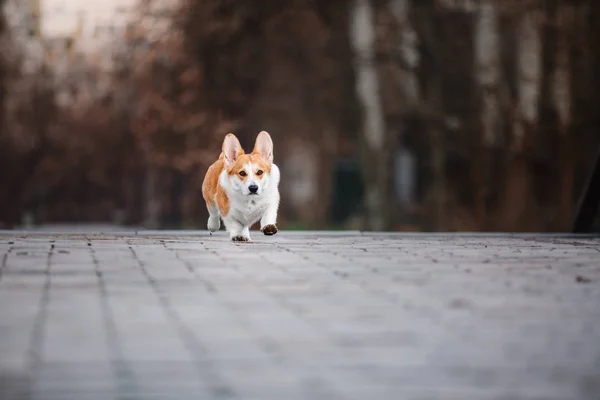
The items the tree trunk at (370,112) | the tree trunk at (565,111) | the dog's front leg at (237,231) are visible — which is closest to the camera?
the dog's front leg at (237,231)

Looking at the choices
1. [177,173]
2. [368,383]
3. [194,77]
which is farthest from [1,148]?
[368,383]

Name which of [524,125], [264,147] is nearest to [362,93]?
[524,125]

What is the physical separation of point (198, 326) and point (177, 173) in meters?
39.0

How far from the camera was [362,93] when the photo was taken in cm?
3131

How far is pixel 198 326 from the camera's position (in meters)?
6.82

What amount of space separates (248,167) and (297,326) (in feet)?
21.5

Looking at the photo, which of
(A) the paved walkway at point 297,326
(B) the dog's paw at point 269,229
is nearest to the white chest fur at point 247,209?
(B) the dog's paw at point 269,229

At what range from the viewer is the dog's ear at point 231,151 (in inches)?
539

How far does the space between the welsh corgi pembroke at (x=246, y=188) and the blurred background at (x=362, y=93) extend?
549 inches

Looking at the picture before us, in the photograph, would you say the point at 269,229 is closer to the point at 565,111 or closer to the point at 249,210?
the point at 249,210

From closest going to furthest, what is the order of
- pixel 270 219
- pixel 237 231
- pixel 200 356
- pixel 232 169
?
pixel 200 356 < pixel 232 169 < pixel 237 231 < pixel 270 219

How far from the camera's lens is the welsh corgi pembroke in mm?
13312

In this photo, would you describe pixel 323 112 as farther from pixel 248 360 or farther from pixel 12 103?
pixel 248 360

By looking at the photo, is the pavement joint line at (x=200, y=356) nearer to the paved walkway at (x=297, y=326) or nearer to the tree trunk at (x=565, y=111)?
the paved walkway at (x=297, y=326)
